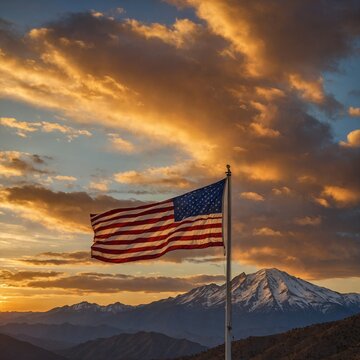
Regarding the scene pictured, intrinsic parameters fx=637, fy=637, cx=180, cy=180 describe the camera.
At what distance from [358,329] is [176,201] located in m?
135

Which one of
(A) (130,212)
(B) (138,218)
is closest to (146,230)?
(B) (138,218)

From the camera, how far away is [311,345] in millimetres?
156000

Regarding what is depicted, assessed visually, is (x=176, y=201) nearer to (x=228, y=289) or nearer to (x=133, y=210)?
(x=133, y=210)

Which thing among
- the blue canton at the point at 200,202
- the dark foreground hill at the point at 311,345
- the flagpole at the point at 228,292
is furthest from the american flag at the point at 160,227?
the dark foreground hill at the point at 311,345

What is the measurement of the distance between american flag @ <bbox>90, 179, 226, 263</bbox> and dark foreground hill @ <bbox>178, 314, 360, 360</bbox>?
10094cm

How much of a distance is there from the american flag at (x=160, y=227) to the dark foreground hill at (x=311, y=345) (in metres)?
Answer: 101

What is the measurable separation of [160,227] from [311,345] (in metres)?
136

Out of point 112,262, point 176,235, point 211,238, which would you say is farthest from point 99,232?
point 211,238

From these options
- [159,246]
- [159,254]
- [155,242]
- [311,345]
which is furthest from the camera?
[311,345]

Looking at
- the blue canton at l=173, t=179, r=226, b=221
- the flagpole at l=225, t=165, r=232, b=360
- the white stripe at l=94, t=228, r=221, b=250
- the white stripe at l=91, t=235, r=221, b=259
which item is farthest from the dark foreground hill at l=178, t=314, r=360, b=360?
the flagpole at l=225, t=165, r=232, b=360

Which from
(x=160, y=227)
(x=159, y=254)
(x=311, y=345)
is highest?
(x=160, y=227)

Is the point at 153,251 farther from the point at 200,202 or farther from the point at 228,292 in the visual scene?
the point at 228,292

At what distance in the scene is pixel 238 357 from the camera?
184 m

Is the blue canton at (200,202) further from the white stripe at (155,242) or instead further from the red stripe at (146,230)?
the white stripe at (155,242)
